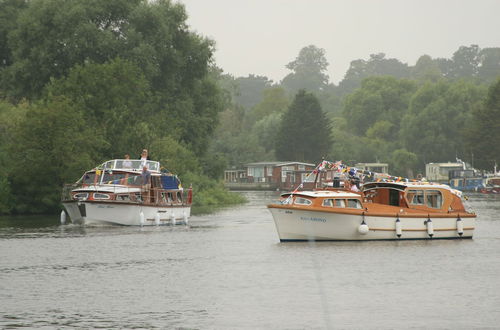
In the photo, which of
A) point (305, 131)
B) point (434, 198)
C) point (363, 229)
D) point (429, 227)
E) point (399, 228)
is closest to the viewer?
point (363, 229)

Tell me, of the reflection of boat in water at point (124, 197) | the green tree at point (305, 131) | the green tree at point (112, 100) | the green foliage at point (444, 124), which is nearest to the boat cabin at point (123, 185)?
the reflection of boat in water at point (124, 197)

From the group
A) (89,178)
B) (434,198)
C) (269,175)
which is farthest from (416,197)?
(269,175)

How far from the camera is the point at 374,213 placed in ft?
166

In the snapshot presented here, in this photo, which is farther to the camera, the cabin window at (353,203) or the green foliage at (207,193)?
the green foliage at (207,193)

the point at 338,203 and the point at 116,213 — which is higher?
the point at 338,203

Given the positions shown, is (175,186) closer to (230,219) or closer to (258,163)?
(230,219)

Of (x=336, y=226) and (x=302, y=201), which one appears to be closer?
(x=302, y=201)

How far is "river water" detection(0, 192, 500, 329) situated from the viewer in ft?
98.6

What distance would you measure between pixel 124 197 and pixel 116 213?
4.17 ft

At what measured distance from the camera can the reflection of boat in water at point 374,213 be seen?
163 feet

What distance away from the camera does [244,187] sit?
18425cm

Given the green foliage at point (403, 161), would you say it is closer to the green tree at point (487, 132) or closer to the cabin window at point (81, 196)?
the green tree at point (487, 132)

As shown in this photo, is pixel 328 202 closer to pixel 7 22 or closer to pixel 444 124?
pixel 7 22

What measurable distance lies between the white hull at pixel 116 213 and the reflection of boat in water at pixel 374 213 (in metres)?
15.8
